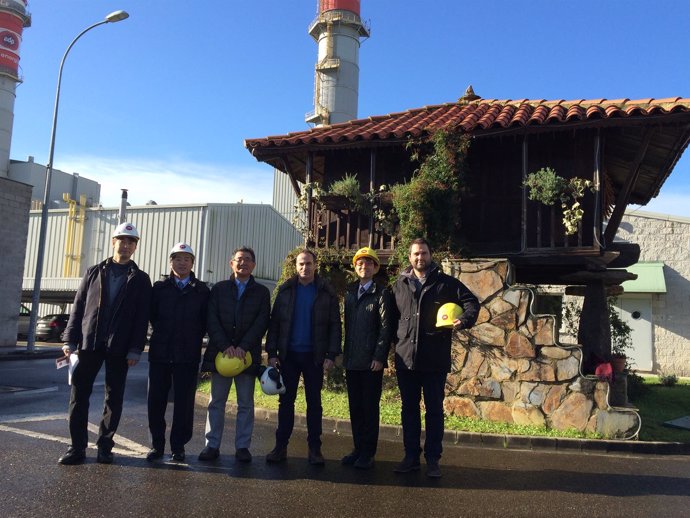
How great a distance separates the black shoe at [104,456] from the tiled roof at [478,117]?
625cm

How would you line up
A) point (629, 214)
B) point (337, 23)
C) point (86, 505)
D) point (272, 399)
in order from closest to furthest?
point (86, 505) < point (272, 399) < point (629, 214) < point (337, 23)

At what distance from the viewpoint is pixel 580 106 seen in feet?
29.2

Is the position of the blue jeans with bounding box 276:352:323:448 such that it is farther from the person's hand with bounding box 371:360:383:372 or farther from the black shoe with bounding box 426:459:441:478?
the black shoe with bounding box 426:459:441:478

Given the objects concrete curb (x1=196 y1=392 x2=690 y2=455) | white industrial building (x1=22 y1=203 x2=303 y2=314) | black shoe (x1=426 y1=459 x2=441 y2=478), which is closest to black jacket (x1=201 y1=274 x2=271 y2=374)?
black shoe (x1=426 y1=459 x2=441 y2=478)

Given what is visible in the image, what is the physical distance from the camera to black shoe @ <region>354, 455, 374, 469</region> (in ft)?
16.3

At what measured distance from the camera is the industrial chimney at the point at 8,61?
47.1 metres

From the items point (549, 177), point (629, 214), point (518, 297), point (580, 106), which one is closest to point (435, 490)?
point (518, 297)

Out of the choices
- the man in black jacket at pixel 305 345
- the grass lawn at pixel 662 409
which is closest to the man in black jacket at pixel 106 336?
the man in black jacket at pixel 305 345

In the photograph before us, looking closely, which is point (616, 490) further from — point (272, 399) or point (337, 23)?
point (337, 23)

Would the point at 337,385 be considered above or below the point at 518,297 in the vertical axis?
below

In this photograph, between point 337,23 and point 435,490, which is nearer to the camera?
point 435,490

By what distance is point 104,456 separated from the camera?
477cm

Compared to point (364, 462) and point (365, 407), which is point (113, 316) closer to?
point (365, 407)

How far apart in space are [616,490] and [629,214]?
47.6 feet
